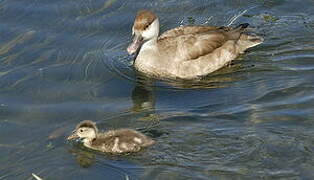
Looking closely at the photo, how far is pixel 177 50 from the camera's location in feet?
37.1

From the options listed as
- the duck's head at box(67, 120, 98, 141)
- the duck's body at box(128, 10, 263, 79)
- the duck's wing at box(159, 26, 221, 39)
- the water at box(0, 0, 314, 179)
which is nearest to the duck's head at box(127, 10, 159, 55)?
the duck's body at box(128, 10, 263, 79)

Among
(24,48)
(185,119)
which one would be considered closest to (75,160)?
(185,119)

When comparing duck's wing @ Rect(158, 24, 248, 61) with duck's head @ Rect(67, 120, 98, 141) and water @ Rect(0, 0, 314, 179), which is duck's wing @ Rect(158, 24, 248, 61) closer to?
water @ Rect(0, 0, 314, 179)

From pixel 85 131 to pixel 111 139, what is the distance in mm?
341

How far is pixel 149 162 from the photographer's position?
8.53m

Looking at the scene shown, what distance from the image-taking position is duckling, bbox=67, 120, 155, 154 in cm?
873

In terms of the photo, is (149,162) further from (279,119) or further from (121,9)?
(121,9)

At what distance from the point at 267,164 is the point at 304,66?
301 cm

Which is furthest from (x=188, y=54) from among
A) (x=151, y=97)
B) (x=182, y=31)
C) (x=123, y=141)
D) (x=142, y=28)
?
(x=123, y=141)

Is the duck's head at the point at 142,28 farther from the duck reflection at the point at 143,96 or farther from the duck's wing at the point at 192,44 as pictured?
the duck reflection at the point at 143,96

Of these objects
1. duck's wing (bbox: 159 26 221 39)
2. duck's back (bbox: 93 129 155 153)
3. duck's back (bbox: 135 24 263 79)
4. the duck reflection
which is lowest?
duck's back (bbox: 93 129 155 153)

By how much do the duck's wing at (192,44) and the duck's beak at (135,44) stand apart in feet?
1.13

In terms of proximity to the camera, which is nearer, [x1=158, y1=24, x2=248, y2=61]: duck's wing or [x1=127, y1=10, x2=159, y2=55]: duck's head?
[x1=127, y1=10, x2=159, y2=55]: duck's head

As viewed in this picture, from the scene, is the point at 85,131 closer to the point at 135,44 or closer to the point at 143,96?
the point at 143,96
